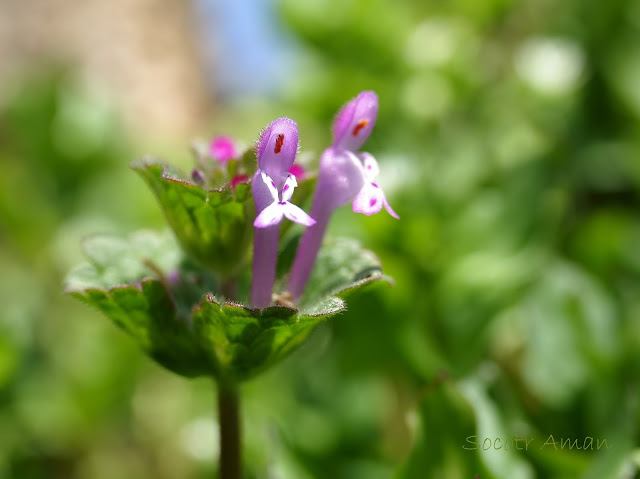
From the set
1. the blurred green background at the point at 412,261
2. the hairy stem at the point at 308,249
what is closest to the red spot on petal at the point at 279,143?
the hairy stem at the point at 308,249

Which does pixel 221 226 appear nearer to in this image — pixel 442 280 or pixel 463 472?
pixel 463 472

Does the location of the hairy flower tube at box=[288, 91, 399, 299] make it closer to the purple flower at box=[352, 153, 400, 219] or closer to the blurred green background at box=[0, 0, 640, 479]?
the purple flower at box=[352, 153, 400, 219]

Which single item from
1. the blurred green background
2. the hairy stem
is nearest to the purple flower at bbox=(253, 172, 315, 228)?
the hairy stem

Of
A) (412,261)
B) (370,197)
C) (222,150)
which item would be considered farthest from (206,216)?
(412,261)

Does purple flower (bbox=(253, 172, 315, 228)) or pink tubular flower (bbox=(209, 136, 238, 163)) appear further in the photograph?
pink tubular flower (bbox=(209, 136, 238, 163))

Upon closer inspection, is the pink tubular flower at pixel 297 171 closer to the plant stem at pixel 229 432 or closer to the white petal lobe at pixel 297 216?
the white petal lobe at pixel 297 216

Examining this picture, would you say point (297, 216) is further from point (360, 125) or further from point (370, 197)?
point (360, 125)
